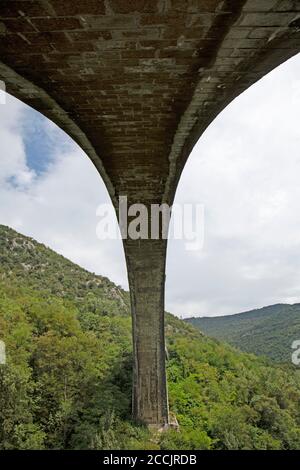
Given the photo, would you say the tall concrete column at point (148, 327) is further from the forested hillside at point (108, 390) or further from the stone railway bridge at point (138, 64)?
the stone railway bridge at point (138, 64)

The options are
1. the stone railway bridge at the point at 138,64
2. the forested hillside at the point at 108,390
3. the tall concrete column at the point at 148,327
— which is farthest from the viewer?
the forested hillside at the point at 108,390

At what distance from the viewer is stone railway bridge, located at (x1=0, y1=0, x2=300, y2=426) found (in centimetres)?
320

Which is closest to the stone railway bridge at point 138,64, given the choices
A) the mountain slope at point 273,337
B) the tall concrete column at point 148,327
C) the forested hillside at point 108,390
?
the tall concrete column at point 148,327

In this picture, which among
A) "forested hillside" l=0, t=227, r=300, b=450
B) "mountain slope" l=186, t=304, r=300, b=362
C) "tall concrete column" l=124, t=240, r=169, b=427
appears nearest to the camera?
"tall concrete column" l=124, t=240, r=169, b=427

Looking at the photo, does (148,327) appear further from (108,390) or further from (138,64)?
(138,64)

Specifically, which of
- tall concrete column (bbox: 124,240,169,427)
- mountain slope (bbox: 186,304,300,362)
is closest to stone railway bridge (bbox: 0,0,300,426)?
tall concrete column (bbox: 124,240,169,427)

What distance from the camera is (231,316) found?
14750 centimetres

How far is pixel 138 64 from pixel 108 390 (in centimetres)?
2065

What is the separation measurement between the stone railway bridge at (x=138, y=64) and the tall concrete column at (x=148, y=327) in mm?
4276

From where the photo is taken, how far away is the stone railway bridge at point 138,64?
10.5ft

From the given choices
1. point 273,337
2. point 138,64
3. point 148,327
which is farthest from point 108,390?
point 273,337

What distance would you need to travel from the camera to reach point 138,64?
13.9 feet

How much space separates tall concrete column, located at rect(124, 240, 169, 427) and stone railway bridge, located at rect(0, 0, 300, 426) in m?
4.28

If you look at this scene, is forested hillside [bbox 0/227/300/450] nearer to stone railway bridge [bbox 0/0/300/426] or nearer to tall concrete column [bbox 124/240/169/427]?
tall concrete column [bbox 124/240/169/427]
